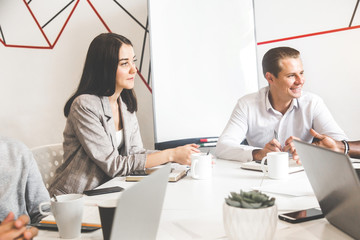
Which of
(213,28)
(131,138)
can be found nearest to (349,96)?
(213,28)

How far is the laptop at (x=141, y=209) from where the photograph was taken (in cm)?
52

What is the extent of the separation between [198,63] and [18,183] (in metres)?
1.65

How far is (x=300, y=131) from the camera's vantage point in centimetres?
218

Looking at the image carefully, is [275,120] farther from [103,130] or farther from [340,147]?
[103,130]

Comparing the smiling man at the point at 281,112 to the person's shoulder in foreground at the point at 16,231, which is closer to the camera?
the person's shoulder in foreground at the point at 16,231

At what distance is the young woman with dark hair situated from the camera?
1623 mm

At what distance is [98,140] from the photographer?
1652 mm

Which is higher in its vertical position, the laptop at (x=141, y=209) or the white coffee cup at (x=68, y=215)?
the laptop at (x=141, y=209)

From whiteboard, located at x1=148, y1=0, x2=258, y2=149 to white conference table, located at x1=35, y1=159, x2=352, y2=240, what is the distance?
0.98m

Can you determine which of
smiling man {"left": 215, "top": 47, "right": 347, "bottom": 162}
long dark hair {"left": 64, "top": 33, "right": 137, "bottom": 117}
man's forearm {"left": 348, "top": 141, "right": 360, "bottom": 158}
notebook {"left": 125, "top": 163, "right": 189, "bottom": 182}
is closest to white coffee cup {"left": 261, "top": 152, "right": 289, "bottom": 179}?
notebook {"left": 125, "top": 163, "right": 189, "bottom": 182}

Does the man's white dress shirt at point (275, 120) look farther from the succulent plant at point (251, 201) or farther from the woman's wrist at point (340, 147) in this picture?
the succulent plant at point (251, 201)

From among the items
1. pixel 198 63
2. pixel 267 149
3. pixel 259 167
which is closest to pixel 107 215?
pixel 259 167

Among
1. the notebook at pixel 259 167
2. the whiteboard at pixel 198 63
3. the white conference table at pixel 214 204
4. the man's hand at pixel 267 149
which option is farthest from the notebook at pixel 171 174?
the whiteboard at pixel 198 63

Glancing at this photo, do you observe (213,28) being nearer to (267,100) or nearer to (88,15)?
(267,100)
